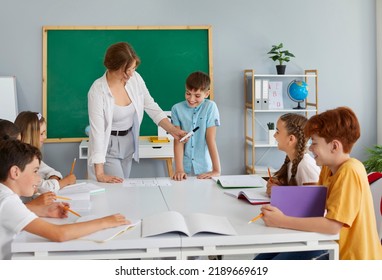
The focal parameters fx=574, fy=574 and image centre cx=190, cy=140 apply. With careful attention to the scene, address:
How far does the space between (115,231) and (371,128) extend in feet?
14.7

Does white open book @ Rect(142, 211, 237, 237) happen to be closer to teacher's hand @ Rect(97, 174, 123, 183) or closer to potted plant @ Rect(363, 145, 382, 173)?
teacher's hand @ Rect(97, 174, 123, 183)

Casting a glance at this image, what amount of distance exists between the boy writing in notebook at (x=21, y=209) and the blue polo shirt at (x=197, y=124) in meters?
1.42

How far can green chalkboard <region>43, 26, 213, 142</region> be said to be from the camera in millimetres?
5402

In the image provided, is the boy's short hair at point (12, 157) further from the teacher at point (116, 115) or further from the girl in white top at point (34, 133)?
the teacher at point (116, 115)

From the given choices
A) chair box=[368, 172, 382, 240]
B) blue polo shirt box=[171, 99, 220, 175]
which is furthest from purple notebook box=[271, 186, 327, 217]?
blue polo shirt box=[171, 99, 220, 175]

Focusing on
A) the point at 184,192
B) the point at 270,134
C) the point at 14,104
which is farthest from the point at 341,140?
the point at 14,104

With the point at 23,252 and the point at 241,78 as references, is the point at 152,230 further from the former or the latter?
the point at 241,78

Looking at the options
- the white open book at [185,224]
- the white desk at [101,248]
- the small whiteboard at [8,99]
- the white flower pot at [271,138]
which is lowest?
the white desk at [101,248]

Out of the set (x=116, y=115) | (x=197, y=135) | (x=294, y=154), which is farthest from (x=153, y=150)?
(x=294, y=154)

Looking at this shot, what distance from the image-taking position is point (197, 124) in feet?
11.7

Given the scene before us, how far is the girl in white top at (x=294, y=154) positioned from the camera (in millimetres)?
2637

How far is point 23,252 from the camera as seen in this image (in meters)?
1.89

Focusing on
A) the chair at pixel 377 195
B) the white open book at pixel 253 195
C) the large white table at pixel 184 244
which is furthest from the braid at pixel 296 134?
the large white table at pixel 184 244
